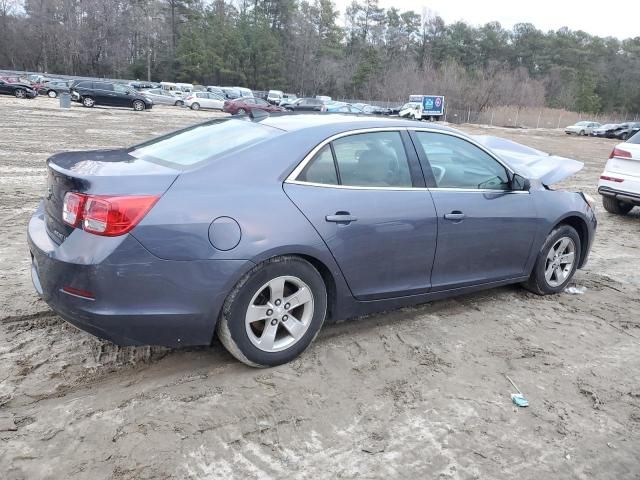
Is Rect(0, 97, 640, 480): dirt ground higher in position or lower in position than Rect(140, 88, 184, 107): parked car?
lower

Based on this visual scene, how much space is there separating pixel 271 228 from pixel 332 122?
1074mm

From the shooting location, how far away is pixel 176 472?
8.14ft

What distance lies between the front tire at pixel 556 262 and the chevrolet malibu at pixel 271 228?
0.34 meters

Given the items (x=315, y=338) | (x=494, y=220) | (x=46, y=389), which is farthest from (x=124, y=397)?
(x=494, y=220)

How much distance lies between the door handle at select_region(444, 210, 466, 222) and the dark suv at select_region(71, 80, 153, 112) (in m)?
32.0

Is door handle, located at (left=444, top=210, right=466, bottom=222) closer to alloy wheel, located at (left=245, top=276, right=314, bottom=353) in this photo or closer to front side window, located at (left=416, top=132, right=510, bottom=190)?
front side window, located at (left=416, top=132, right=510, bottom=190)

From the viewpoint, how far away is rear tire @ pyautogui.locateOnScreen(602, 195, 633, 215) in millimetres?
9406

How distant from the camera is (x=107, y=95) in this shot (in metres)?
32.1

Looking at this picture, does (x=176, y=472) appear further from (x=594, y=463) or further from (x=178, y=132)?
(x=178, y=132)

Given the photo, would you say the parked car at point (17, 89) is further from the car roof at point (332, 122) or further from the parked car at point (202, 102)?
the car roof at point (332, 122)

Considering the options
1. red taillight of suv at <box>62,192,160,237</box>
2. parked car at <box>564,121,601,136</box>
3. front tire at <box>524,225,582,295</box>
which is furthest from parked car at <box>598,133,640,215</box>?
parked car at <box>564,121,601,136</box>

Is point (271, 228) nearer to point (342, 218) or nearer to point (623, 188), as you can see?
point (342, 218)

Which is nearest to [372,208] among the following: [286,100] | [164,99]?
[164,99]

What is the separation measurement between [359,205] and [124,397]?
1.83 m
